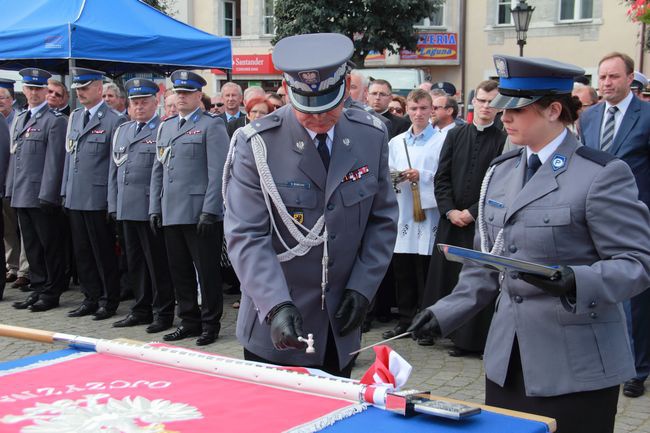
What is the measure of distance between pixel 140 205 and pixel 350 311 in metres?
4.54

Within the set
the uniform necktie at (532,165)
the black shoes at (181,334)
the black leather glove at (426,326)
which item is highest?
the uniform necktie at (532,165)

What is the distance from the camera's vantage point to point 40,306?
8.26m

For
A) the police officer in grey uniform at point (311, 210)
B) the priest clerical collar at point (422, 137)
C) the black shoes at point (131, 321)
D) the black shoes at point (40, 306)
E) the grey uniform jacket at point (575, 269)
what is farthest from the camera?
the black shoes at point (40, 306)

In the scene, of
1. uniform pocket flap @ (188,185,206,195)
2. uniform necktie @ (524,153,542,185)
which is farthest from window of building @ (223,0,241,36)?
uniform necktie @ (524,153,542,185)

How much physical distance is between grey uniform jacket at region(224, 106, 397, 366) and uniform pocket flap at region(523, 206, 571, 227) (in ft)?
2.36

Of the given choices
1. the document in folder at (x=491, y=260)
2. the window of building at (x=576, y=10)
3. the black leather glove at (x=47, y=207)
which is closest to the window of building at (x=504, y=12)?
the window of building at (x=576, y=10)

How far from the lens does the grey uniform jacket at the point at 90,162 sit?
7.93 m

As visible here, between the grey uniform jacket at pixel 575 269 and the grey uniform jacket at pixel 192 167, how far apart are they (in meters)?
4.24

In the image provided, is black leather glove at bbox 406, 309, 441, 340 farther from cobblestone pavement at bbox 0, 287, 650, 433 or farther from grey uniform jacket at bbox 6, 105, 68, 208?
grey uniform jacket at bbox 6, 105, 68, 208

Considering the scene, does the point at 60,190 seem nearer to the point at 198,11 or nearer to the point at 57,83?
the point at 57,83

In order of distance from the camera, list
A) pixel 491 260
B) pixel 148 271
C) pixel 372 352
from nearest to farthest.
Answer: pixel 491 260 < pixel 372 352 < pixel 148 271

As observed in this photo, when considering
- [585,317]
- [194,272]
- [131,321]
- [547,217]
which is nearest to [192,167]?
[194,272]

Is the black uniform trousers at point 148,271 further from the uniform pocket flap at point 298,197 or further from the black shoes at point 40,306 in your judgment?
the uniform pocket flap at point 298,197

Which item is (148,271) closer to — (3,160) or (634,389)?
(3,160)
